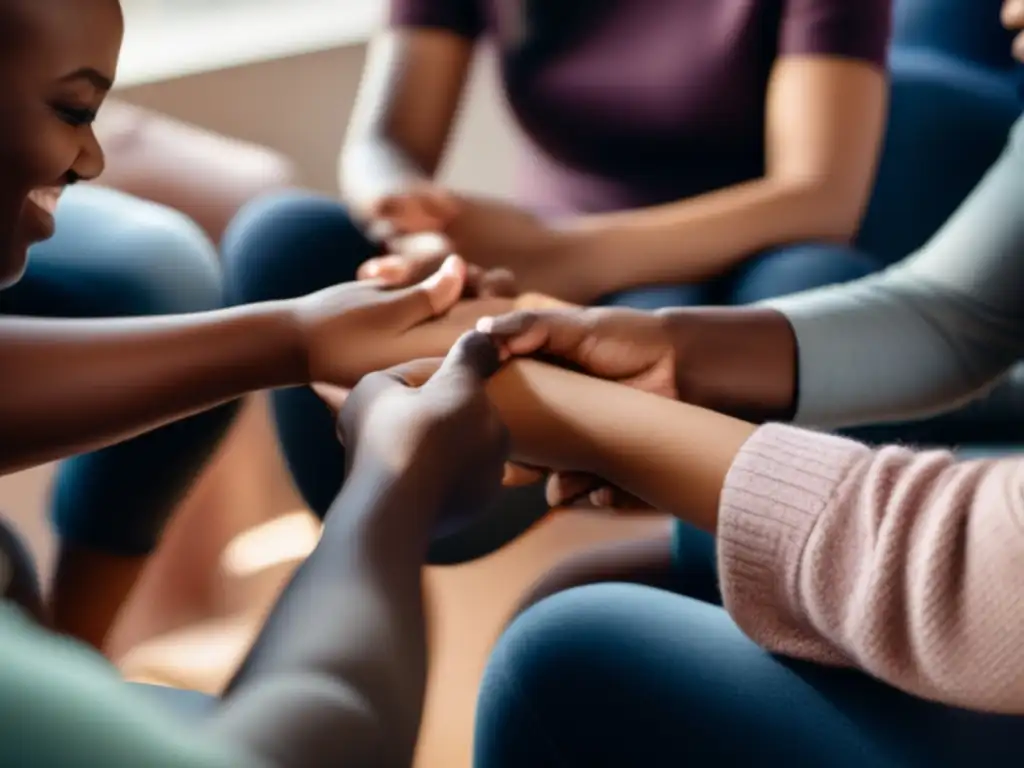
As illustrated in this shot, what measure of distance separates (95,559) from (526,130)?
48 cm

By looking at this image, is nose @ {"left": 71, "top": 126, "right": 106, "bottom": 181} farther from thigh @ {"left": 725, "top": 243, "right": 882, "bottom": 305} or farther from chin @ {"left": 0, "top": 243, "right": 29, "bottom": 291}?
thigh @ {"left": 725, "top": 243, "right": 882, "bottom": 305}

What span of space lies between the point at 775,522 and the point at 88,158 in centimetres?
29

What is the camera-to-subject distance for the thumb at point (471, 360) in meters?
0.47

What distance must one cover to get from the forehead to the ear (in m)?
0.22

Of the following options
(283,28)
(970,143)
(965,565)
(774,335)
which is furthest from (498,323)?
(283,28)

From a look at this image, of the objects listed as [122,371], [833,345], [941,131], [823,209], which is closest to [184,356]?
[122,371]

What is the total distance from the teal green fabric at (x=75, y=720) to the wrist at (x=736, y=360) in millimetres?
393

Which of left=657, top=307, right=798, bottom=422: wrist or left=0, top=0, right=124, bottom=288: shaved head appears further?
left=657, top=307, right=798, bottom=422: wrist

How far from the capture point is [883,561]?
371 millimetres

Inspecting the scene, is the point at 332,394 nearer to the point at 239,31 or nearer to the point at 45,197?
the point at 45,197

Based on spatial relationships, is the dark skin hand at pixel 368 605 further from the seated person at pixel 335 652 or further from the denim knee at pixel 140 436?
the denim knee at pixel 140 436

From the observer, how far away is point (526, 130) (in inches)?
34.9

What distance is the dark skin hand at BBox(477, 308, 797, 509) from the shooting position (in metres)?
0.56

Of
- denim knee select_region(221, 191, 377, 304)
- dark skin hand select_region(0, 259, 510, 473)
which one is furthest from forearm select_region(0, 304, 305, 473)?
denim knee select_region(221, 191, 377, 304)
